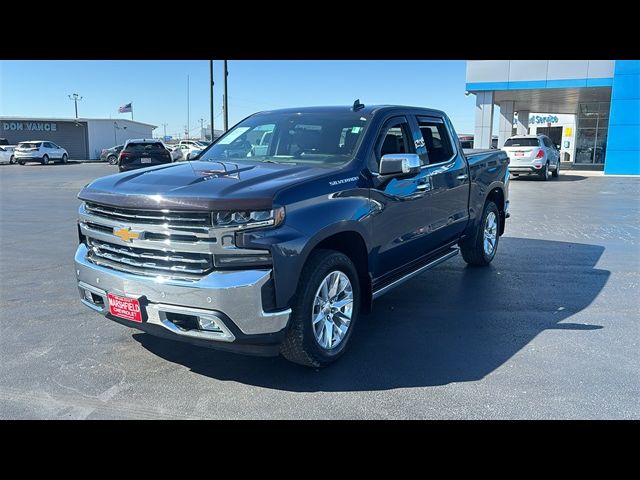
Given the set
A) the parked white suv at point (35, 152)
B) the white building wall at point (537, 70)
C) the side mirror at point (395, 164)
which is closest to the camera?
the side mirror at point (395, 164)

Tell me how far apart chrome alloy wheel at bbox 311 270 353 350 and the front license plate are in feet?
3.89

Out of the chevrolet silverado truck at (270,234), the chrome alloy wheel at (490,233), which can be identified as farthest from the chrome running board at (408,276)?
the chrome alloy wheel at (490,233)

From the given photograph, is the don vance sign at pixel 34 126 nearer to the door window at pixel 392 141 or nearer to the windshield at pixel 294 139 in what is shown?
the windshield at pixel 294 139

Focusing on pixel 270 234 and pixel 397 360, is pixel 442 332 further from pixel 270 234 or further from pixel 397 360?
pixel 270 234

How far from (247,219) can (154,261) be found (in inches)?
28.8

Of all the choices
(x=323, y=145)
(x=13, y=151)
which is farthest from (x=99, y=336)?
→ (x=13, y=151)

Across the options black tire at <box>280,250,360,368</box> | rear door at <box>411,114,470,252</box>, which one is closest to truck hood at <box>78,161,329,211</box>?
black tire at <box>280,250,360,368</box>

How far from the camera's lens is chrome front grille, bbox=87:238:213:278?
339cm

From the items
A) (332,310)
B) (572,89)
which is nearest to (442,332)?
(332,310)

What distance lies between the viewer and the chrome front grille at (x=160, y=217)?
3.34m

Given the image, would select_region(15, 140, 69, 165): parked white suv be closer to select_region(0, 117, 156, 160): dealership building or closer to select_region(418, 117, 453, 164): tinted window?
select_region(0, 117, 156, 160): dealership building

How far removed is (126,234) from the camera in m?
3.59

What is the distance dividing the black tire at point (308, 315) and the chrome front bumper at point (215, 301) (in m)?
0.16
